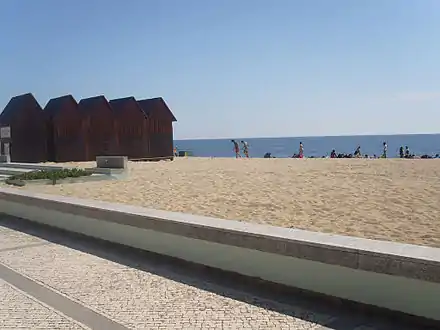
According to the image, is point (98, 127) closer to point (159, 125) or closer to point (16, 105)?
point (159, 125)

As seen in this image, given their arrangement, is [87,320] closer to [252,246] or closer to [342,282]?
[252,246]

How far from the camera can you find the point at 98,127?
105ft

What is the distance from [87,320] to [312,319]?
1.93 meters

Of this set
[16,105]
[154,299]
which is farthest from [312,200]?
[16,105]

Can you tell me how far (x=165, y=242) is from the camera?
239 inches

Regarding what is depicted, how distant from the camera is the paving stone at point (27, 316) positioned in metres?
4.08

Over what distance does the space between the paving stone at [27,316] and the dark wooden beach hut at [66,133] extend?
27154 millimetres

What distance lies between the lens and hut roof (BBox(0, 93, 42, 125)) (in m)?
31.4

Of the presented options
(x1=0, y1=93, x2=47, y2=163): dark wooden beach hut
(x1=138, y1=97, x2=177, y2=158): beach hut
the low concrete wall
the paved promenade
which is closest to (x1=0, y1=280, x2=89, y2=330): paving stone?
the paved promenade

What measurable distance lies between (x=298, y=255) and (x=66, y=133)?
94.3 ft

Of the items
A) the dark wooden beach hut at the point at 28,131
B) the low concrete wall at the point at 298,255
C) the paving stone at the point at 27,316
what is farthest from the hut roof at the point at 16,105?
the paving stone at the point at 27,316

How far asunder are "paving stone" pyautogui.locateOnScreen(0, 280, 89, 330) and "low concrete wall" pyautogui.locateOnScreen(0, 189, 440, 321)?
69.3 inches

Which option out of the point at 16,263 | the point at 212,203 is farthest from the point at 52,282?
the point at 212,203

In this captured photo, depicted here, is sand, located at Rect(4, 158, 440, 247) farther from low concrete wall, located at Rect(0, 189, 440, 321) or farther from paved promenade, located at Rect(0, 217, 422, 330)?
paved promenade, located at Rect(0, 217, 422, 330)
